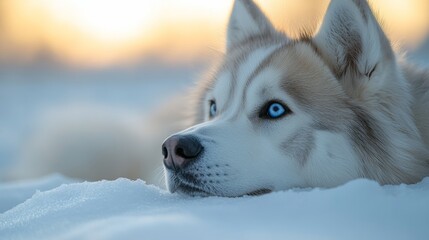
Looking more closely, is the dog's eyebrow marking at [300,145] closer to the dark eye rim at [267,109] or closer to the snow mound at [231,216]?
the dark eye rim at [267,109]

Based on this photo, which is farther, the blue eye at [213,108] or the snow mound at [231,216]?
the blue eye at [213,108]

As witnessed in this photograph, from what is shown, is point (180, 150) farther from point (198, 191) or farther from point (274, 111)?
point (274, 111)

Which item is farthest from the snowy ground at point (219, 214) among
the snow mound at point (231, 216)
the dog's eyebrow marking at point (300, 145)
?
the dog's eyebrow marking at point (300, 145)

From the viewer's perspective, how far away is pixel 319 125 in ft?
6.19

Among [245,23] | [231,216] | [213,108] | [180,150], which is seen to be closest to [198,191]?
[180,150]

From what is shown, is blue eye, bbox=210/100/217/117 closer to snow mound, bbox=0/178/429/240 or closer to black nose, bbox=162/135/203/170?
black nose, bbox=162/135/203/170

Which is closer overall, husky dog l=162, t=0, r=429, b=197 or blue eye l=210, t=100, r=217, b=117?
husky dog l=162, t=0, r=429, b=197

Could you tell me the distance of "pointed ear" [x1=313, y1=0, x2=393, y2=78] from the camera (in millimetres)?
1878

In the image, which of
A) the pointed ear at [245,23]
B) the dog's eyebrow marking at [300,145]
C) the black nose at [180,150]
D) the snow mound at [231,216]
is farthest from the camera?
the pointed ear at [245,23]

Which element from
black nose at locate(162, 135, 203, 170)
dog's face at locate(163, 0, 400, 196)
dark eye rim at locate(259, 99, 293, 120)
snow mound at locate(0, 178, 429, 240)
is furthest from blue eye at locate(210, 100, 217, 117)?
snow mound at locate(0, 178, 429, 240)

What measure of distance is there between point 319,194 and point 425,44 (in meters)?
10.3

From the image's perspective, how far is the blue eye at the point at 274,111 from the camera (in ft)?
6.35

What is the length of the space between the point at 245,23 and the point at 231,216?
159 cm

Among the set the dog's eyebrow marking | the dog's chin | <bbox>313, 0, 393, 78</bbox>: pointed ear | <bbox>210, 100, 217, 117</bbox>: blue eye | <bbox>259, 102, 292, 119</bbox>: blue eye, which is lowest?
<bbox>210, 100, 217, 117</bbox>: blue eye
